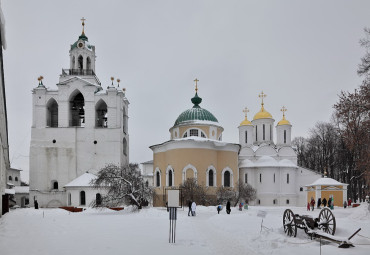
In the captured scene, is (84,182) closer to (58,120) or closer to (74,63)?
(58,120)

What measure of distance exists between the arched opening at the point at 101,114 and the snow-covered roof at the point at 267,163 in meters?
16.5

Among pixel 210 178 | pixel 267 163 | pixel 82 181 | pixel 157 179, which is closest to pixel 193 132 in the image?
pixel 210 178

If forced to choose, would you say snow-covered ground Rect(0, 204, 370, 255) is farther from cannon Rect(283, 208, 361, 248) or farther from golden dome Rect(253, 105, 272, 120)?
golden dome Rect(253, 105, 272, 120)

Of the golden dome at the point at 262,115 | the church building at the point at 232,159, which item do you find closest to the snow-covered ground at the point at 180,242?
the church building at the point at 232,159

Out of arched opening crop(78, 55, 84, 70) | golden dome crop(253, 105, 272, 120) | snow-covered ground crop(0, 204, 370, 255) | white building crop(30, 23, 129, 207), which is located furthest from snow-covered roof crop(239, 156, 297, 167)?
snow-covered ground crop(0, 204, 370, 255)

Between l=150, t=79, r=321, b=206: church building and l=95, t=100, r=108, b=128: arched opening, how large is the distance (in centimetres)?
802

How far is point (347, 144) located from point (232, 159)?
1898 cm

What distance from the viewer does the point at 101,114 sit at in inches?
1763

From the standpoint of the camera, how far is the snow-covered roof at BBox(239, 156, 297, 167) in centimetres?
4259

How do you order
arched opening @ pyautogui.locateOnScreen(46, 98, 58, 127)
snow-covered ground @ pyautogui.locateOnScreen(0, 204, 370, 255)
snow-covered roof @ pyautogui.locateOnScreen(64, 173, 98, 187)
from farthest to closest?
arched opening @ pyautogui.locateOnScreen(46, 98, 58, 127) → snow-covered roof @ pyautogui.locateOnScreen(64, 173, 98, 187) → snow-covered ground @ pyautogui.locateOnScreen(0, 204, 370, 255)

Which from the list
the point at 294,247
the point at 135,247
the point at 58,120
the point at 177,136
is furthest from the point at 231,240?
the point at 58,120

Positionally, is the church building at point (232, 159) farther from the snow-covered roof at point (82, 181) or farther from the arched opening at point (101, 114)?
the arched opening at point (101, 114)

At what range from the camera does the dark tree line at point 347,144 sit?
704 inches

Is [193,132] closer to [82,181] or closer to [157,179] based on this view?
[157,179]
